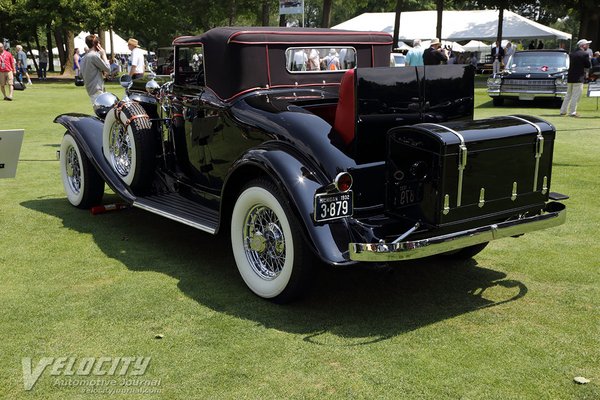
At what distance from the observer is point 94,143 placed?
6.27 m

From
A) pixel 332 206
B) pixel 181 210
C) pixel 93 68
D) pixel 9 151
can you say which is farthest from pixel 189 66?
pixel 93 68

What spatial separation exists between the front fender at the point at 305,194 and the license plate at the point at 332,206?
0.04 metres

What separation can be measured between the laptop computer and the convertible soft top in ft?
6.44

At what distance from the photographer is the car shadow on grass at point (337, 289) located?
394 centimetres

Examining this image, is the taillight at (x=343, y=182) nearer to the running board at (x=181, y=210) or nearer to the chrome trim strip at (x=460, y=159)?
the chrome trim strip at (x=460, y=159)

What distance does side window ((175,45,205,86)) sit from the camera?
5395 millimetres

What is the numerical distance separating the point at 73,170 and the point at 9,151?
93 centimetres

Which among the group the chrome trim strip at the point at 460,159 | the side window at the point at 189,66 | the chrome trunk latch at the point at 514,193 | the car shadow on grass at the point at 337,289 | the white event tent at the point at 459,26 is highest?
the white event tent at the point at 459,26

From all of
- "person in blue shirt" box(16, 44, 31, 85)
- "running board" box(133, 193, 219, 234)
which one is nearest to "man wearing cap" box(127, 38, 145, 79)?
"running board" box(133, 193, 219, 234)

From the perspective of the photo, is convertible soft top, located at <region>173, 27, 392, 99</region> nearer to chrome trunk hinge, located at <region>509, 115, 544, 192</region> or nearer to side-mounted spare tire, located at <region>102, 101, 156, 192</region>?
side-mounted spare tire, located at <region>102, 101, 156, 192</region>

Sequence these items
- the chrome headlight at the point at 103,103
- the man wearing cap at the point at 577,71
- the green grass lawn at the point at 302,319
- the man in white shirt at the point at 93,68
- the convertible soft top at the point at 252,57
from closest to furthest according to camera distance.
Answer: the green grass lawn at the point at 302,319 → the convertible soft top at the point at 252,57 → the chrome headlight at the point at 103,103 → the man in white shirt at the point at 93,68 → the man wearing cap at the point at 577,71

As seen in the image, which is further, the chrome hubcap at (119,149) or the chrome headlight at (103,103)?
the chrome headlight at (103,103)

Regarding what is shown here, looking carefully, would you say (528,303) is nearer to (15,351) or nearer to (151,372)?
(151,372)

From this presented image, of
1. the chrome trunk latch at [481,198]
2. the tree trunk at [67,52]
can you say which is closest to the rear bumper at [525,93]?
the chrome trunk latch at [481,198]
